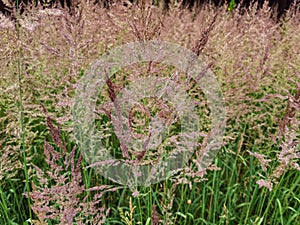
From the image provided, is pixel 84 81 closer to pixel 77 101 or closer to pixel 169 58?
pixel 77 101

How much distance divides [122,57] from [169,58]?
257 millimetres

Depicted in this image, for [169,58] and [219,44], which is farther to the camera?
[219,44]

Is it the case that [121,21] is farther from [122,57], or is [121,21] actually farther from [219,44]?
[219,44]

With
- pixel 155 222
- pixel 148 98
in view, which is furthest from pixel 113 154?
A: pixel 155 222

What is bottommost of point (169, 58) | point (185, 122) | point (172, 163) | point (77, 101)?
point (172, 163)

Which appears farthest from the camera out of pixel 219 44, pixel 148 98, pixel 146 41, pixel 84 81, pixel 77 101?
pixel 219 44

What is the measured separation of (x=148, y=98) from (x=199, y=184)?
2.98 ft

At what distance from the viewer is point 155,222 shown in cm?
90

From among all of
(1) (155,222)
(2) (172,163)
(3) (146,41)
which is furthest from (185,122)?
(1) (155,222)

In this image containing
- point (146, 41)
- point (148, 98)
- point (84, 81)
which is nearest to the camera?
point (146, 41)

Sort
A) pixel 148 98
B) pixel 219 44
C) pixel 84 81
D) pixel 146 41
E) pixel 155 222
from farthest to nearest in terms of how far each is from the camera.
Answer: pixel 219 44 → pixel 84 81 → pixel 148 98 → pixel 146 41 → pixel 155 222

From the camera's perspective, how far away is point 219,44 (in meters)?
2.09

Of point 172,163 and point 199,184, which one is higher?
point 172,163

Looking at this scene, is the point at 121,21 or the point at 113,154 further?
the point at 121,21
